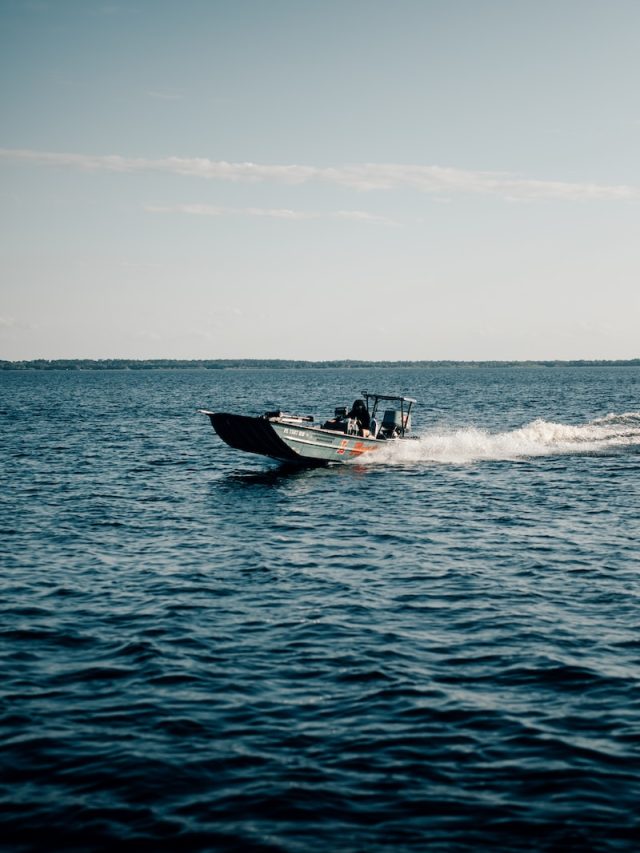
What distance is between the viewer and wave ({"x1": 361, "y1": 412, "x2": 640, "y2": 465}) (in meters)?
37.1

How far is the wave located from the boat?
0.98 m

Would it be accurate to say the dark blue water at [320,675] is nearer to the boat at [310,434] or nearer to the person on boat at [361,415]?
the boat at [310,434]

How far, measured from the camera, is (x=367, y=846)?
7.54 meters

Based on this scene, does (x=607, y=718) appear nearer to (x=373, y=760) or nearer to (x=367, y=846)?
(x=373, y=760)

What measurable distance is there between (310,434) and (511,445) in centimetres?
1475

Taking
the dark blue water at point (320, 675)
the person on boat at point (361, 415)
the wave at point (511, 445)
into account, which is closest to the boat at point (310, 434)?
the person on boat at point (361, 415)

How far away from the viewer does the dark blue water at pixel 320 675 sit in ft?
26.5

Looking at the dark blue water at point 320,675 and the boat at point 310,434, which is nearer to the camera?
the dark blue water at point 320,675

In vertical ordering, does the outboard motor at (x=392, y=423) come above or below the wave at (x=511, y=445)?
above

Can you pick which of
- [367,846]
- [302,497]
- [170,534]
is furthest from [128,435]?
[367,846]

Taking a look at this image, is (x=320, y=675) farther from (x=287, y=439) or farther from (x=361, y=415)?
(x=361, y=415)

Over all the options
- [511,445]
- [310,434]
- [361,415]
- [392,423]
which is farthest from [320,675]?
[511,445]

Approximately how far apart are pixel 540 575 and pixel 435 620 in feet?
12.6

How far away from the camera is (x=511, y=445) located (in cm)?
4231
